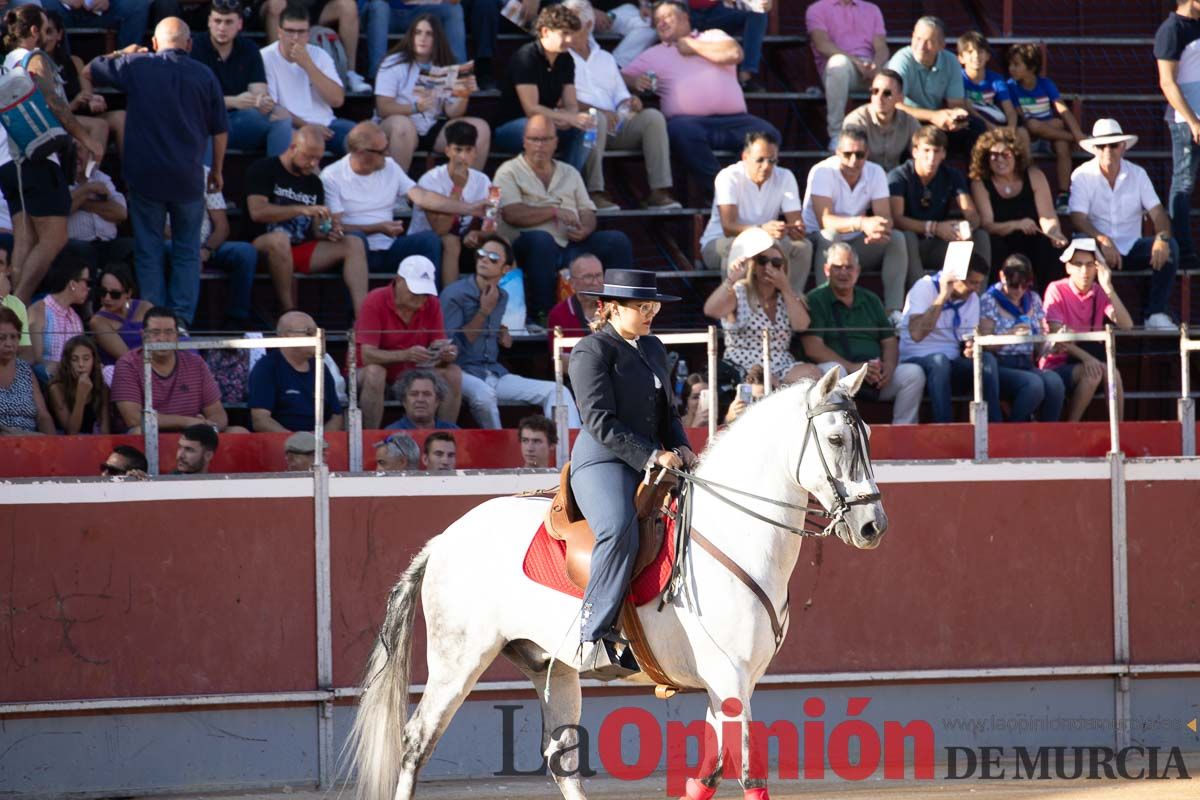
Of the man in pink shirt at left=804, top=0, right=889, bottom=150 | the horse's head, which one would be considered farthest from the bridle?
the man in pink shirt at left=804, top=0, right=889, bottom=150

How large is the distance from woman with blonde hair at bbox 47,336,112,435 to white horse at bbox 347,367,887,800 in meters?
2.47

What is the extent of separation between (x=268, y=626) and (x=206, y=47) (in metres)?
4.30

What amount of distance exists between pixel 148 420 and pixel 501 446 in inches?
72.0

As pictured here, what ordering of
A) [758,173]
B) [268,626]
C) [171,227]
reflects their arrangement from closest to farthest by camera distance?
[268,626] < [171,227] < [758,173]

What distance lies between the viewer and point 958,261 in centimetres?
1032

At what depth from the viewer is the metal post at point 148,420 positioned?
27.1 ft

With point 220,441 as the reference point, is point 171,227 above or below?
above

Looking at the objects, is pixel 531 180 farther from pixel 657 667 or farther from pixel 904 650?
pixel 657 667

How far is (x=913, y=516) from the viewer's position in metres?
9.06

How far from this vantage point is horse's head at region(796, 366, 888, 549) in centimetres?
582

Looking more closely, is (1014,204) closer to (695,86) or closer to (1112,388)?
(695,86)

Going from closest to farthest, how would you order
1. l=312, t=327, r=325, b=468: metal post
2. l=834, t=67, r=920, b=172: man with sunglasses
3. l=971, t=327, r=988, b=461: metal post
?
l=312, t=327, r=325, b=468: metal post
l=971, t=327, r=988, b=461: metal post
l=834, t=67, r=920, b=172: man with sunglasses

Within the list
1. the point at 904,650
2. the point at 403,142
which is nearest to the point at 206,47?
the point at 403,142

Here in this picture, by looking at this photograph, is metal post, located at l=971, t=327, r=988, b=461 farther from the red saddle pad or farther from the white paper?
the red saddle pad
